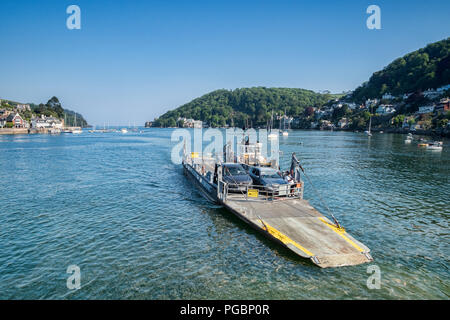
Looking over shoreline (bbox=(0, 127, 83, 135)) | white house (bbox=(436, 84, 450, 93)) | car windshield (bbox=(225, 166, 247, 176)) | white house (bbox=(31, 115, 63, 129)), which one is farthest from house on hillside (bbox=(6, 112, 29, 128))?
white house (bbox=(436, 84, 450, 93))

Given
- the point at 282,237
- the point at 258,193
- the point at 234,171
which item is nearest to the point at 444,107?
the point at 234,171

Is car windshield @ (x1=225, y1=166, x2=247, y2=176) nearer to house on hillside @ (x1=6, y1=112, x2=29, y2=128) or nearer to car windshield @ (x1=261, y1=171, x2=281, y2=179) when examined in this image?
car windshield @ (x1=261, y1=171, x2=281, y2=179)

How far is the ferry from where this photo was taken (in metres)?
12.4

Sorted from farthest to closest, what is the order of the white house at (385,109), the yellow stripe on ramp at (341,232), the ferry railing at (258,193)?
the white house at (385,109) < the ferry railing at (258,193) < the yellow stripe on ramp at (341,232)

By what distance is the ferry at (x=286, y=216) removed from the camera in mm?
12375

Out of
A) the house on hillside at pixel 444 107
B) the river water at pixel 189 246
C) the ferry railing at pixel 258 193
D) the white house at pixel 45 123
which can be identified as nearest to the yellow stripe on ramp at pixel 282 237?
the river water at pixel 189 246

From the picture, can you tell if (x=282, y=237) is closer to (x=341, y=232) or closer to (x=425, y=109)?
(x=341, y=232)

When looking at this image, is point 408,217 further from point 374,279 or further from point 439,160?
point 439,160

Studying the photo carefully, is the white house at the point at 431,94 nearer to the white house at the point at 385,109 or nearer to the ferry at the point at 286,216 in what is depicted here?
the white house at the point at 385,109

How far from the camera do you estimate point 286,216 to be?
650 inches

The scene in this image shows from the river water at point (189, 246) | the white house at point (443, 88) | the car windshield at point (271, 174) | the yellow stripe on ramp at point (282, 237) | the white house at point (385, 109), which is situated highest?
the white house at point (443, 88)

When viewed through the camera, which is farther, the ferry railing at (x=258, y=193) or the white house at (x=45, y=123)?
the white house at (x=45, y=123)
